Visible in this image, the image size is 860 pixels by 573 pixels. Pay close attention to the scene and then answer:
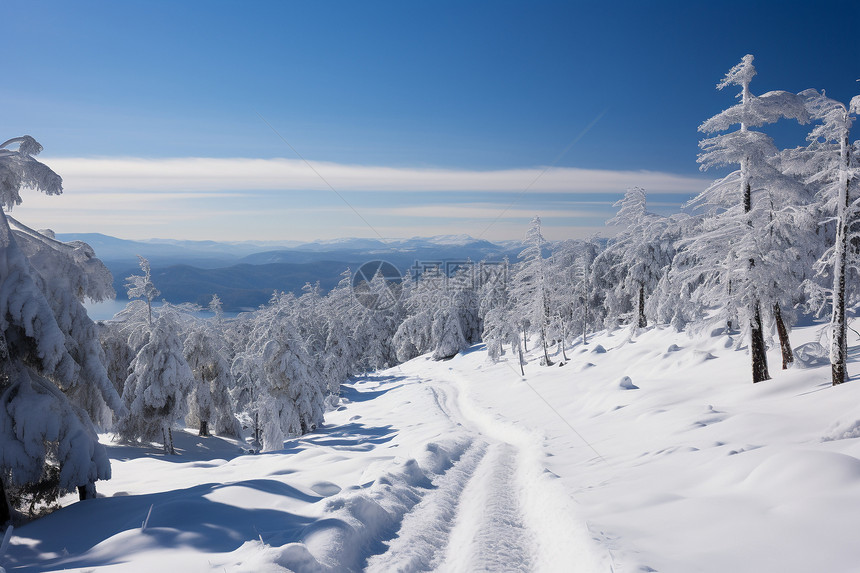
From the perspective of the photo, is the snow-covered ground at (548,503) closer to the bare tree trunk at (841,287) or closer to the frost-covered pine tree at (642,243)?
the bare tree trunk at (841,287)

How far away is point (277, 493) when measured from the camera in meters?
9.29

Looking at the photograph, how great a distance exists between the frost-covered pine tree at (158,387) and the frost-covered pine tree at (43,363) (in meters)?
14.5

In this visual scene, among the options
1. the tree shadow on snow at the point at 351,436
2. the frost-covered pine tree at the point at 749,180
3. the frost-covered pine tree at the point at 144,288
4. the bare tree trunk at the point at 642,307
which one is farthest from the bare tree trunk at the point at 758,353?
the frost-covered pine tree at the point at 144,288

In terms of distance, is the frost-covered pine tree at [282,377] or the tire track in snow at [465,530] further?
the frost-covered pine tree at [282,377]

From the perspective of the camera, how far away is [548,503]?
31.8 ft

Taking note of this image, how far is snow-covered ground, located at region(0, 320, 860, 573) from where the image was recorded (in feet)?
19.8

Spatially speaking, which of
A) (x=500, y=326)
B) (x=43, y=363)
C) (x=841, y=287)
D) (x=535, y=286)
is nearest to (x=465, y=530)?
(x=43, y=363)

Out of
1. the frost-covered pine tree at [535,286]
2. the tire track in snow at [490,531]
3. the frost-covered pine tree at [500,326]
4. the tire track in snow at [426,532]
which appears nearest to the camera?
the tire track in snow at [426,532]

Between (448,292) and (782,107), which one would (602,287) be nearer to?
(448,292)

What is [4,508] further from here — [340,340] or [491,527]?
[340,340]

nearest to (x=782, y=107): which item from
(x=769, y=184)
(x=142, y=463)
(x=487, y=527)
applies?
(x=769, y=184)

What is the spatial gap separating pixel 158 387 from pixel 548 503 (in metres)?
22.9

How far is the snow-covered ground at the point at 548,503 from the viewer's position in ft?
19.8

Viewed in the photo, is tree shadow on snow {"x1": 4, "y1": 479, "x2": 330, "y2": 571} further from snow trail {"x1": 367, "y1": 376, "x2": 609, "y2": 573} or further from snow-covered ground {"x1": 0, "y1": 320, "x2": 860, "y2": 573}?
snow trail {"x1": 367, "y1": 376, "x2": 609, "y2": 573}
